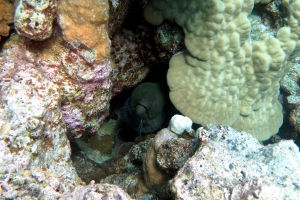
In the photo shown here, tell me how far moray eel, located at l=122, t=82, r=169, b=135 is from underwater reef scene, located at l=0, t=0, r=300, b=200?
0.02 meters

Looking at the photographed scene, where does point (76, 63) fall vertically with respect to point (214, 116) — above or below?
above

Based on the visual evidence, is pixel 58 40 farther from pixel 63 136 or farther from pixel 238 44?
pixel 238 44

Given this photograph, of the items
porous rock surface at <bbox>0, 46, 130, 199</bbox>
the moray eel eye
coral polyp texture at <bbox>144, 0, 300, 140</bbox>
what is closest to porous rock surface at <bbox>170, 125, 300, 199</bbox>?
porous rock surface at <bbox>0, 46, 130, 199</bbox>

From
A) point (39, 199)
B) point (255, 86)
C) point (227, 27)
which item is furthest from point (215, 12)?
point (39, 199)

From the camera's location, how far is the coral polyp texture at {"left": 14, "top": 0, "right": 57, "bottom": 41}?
1.76 meters

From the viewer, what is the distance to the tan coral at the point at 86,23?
6.48ft

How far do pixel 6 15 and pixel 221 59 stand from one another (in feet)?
8.03

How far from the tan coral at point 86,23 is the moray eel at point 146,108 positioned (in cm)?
172

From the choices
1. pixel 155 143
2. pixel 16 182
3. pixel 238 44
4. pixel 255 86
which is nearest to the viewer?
pixel 16 182

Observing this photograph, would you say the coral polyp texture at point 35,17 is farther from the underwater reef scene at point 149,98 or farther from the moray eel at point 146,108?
the moray eel at point 146,108

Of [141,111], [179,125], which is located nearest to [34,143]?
[179,125]

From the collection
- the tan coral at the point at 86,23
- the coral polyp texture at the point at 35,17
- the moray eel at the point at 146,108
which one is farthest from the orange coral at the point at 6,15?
the moray eel at the point at 146,108

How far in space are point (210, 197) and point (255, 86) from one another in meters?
2.36

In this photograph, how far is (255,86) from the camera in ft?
11.1
